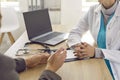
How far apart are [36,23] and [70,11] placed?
1125 millimetres

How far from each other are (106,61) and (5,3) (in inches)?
96.8

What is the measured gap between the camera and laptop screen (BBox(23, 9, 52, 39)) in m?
1.95

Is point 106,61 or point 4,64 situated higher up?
point 4,64

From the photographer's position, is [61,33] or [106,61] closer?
[106,61]

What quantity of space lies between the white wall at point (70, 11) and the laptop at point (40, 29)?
925mm

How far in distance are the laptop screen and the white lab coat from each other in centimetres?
32

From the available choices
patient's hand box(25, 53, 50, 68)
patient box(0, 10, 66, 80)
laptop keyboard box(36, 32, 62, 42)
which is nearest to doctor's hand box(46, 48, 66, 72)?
patient box(0, 10, 66, 80)

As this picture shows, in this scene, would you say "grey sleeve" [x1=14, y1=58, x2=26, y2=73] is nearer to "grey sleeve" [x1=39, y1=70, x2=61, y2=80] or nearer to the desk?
the desk

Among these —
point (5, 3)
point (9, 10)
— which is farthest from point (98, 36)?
point (5, 3)

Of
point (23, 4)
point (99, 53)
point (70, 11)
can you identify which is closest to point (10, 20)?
point (23, 4)

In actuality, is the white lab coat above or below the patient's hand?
above

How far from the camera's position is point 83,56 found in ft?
5.20

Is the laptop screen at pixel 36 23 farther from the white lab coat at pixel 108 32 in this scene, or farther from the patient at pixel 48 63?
the patient at pixel 48 63

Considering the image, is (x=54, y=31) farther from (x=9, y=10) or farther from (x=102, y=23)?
(x=9, y=10)
